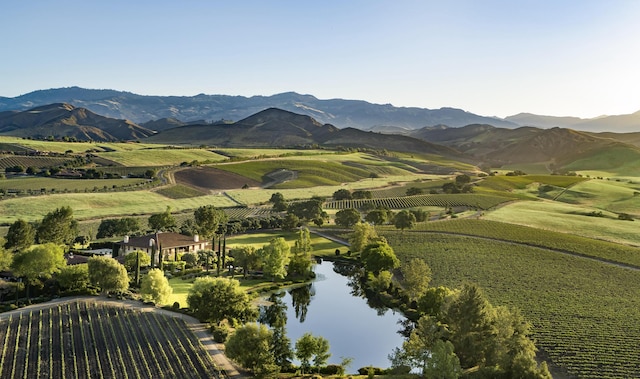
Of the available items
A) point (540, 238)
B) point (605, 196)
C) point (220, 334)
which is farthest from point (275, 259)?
point (605, 196)

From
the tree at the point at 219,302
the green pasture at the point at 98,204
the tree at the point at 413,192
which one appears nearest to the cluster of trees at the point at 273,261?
the tree at the point at 219,302

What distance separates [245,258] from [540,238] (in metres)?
64.0

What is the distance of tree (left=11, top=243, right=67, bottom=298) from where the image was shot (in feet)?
218

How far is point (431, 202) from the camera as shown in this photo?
15612 cm

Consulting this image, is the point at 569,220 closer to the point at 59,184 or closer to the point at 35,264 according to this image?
the point at 35,264

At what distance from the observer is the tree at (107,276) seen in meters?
66.6

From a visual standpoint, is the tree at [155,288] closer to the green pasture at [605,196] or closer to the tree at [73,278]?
the tree at [73,278]

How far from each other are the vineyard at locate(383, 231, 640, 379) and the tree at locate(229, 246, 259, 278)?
1153 inches

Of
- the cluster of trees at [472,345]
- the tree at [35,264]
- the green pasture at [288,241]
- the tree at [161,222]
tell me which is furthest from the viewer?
the tree at [161,222]

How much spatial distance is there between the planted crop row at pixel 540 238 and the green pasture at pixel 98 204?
70.0 metres

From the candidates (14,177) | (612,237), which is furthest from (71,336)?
(14,177)

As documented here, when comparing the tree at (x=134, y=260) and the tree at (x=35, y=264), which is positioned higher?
the tree at (x=35, y=264)

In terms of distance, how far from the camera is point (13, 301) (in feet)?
210

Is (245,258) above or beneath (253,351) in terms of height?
above
